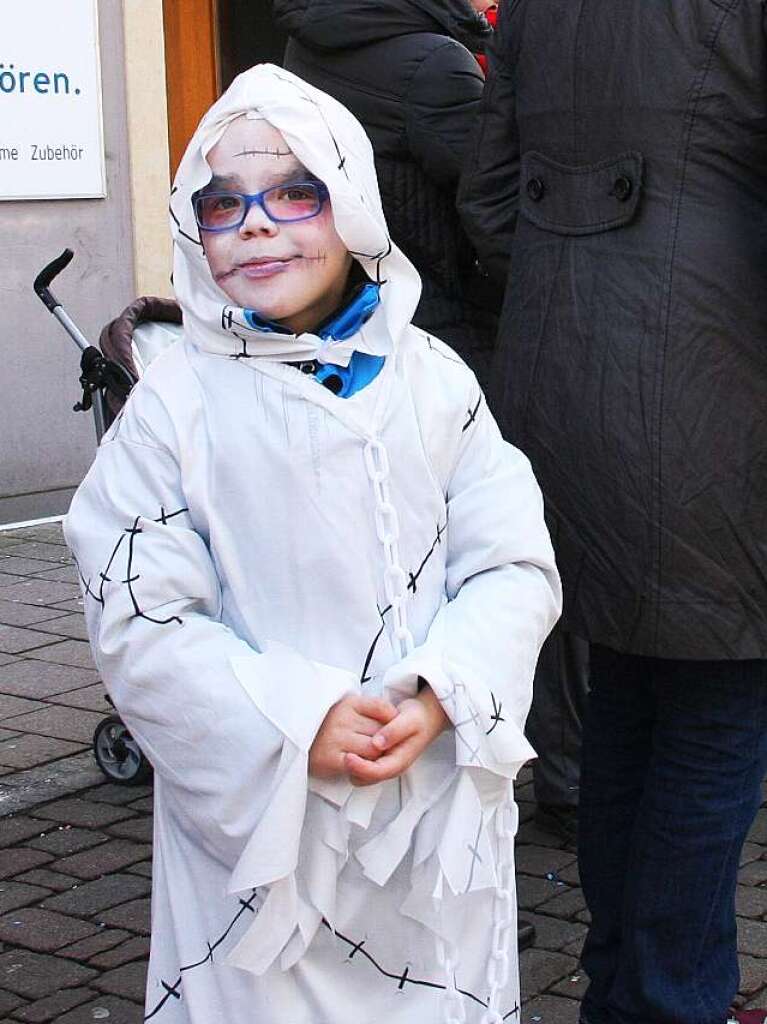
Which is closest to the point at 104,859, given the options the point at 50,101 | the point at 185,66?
the point at 50,101

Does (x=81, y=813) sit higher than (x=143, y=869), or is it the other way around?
(x=143, y=869)

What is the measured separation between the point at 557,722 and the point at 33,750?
166cm

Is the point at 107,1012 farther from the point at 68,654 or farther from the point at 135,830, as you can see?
the point at 68,654

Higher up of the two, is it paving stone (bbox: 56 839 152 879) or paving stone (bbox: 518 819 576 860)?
paving stone (bbox: 518 819 576 860)

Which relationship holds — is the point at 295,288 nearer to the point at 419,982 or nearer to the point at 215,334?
the point at 215,334

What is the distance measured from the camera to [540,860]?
4320mm

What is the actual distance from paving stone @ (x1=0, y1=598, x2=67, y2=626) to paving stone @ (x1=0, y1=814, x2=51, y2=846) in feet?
6.49

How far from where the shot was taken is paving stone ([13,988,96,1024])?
11.6 feet

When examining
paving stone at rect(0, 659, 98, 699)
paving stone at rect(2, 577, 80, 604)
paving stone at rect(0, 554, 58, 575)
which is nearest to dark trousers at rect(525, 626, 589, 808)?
paving stone at rect(0, 659, 98, 699)

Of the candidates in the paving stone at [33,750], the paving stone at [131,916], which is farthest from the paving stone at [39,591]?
the paving stone at [131,916]

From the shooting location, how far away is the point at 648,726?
3223 millimetres

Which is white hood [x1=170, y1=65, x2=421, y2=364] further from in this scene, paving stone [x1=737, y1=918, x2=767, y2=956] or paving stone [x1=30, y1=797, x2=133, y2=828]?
paving stone [x1=30, y1=797, x2=133, y2=828]

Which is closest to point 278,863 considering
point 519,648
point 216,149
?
point 519,648

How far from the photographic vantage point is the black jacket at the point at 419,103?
13.3ft
